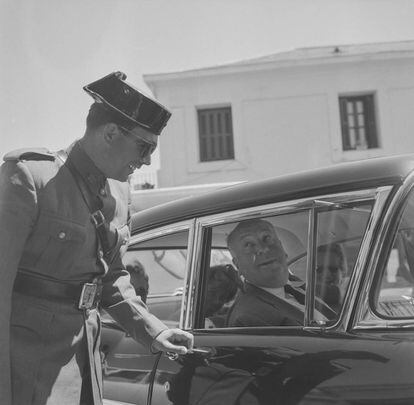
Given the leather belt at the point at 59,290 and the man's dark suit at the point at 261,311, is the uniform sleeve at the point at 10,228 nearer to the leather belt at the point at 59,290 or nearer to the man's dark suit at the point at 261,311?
the leather belt at the point at 59,290

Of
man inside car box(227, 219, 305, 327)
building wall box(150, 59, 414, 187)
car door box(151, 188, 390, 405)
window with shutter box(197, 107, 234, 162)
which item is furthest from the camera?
window with shutter box(197, 107, 234, 162)

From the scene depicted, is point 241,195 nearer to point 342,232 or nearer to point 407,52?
point 342,232

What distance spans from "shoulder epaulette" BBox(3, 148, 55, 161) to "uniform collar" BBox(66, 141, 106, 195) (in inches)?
3.1

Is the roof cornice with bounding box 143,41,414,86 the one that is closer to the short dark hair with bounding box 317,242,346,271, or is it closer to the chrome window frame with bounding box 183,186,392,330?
the chrome window frame with bounding box 183,186,392,330

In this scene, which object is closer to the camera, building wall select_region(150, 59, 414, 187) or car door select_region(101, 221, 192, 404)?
car door select_region(101, 221, 192, 404)

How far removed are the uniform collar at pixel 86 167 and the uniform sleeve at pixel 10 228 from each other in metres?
0.21

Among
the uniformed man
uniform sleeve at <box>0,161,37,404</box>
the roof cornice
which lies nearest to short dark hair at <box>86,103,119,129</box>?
the uniformed man

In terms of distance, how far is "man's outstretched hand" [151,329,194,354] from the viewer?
74.7 inches

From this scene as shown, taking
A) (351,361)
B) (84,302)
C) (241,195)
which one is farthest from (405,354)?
(84,302)

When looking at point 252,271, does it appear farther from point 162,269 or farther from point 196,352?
point 162,269

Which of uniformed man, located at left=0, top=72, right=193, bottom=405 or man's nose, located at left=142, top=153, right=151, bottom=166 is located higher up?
man's nose, located at left=142, top=153, right=151, bottom=166

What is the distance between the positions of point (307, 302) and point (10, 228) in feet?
3.27

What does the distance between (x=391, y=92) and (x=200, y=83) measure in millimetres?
5616

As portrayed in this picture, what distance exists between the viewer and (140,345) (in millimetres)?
2332
